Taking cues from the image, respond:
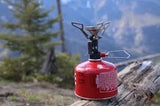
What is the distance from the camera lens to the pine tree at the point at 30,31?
533 inches

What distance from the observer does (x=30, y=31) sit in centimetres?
1409

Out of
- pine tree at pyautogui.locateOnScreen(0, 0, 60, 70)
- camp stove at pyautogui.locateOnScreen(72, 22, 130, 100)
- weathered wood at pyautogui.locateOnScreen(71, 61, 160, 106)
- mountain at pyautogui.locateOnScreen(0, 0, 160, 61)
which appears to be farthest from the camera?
pine tree at pyautogui.locateOnScreen(0, 0, 60, 70)

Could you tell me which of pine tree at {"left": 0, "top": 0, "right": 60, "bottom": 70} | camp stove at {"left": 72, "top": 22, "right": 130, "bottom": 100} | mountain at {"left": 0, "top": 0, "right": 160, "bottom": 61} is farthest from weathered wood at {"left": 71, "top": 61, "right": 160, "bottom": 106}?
pine tree at {"left": 0, "top": 0, "right": 60, "bottom": 70}

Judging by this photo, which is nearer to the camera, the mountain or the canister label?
the canister label

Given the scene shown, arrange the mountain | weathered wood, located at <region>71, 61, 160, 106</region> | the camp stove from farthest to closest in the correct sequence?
the mountain < weathered wood, located at <region>71, 61, 160, 106</region> < the camp stove

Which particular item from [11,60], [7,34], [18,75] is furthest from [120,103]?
[7,34]

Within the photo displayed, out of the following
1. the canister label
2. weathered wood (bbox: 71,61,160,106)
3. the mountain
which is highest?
the mountain

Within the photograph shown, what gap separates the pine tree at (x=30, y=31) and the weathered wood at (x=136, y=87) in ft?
29.2

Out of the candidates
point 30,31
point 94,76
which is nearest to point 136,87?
point 94,76

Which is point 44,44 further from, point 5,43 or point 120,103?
point 120,103

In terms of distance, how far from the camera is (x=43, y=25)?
14203 millimetres

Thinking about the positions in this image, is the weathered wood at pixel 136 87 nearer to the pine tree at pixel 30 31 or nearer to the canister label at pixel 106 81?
the canister label at pixel 106 81

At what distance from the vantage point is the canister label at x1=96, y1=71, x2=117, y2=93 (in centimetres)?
284

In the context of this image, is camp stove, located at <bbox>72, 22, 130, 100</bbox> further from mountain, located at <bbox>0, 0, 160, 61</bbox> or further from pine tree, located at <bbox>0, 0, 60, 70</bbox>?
pine tree, located at <bbox>0, 0, 60, 70</bbox>
